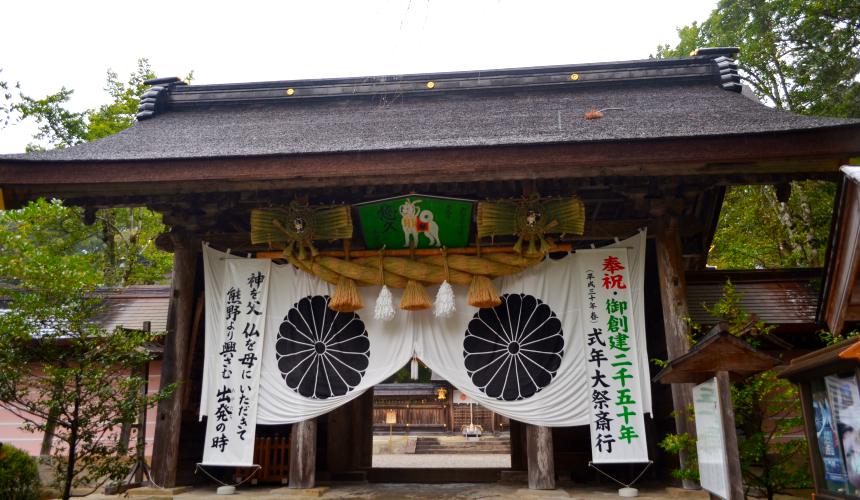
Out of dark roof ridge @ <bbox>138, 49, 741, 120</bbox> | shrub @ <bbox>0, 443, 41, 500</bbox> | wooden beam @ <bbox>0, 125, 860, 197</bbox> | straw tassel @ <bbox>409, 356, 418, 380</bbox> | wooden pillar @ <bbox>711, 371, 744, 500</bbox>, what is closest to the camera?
wooden pillar @ <bbox>711, 371, 744, 500</bbox>

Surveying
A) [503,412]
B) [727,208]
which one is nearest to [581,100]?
[503,412]

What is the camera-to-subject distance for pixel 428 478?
8844mm

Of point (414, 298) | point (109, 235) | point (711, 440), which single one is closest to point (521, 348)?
point (414, 298)

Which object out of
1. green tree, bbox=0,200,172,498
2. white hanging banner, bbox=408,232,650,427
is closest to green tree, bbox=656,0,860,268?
white hanging banner, bbox=408,232,650,427

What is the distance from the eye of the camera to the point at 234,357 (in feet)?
21.1

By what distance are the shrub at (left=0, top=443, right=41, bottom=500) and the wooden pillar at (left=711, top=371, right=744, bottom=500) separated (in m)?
5.97

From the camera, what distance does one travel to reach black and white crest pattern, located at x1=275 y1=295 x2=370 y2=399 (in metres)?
6.27

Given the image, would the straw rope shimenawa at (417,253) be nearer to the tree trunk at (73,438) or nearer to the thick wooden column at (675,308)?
the thick wooden column at (675,308)

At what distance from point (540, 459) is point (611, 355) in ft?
4.15

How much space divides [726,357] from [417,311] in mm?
3399

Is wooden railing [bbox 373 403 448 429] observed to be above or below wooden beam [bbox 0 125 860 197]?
below

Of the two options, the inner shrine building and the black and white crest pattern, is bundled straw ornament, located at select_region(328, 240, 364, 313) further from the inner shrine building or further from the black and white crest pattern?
the black and white crest pattern

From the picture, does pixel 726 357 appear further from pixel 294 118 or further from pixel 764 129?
pixel 294 118

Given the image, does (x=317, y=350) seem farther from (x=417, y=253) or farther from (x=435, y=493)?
(x=435, y=493)
